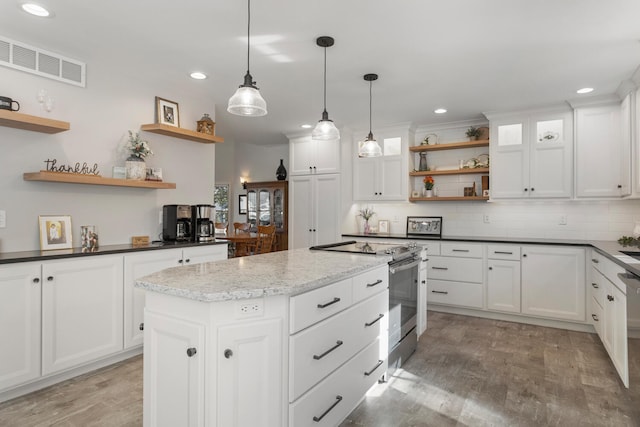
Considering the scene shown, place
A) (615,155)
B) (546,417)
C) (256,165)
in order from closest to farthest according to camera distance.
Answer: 1. (546,417)
2. (615,155)
3. (256,165)

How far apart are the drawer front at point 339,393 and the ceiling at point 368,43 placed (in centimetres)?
215

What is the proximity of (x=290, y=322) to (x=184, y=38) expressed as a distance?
2.23 m

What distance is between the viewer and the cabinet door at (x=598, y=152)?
388 cm

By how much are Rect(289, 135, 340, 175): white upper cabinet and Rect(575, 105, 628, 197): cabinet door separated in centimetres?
→ 292

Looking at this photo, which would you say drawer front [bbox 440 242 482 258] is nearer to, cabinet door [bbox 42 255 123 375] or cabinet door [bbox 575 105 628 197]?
cabinet door [bbox 575 105 628 197]

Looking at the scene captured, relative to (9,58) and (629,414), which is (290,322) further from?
(9,58)

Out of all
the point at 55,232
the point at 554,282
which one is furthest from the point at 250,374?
the point at 554,282

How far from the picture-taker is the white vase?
3307 mm

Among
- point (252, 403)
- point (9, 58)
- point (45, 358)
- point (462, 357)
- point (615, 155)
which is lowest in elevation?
point (462, 357)

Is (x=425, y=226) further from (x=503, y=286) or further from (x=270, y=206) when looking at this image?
(x=270, y=206)

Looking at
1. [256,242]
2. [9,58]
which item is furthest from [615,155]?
[9,58]

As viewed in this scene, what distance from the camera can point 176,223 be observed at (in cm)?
360

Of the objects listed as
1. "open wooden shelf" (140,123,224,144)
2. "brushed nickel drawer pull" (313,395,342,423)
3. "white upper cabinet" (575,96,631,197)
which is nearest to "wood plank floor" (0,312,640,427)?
"brushed nickel drawer pull" (313,395,342,423)

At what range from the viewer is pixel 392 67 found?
3.18 m
